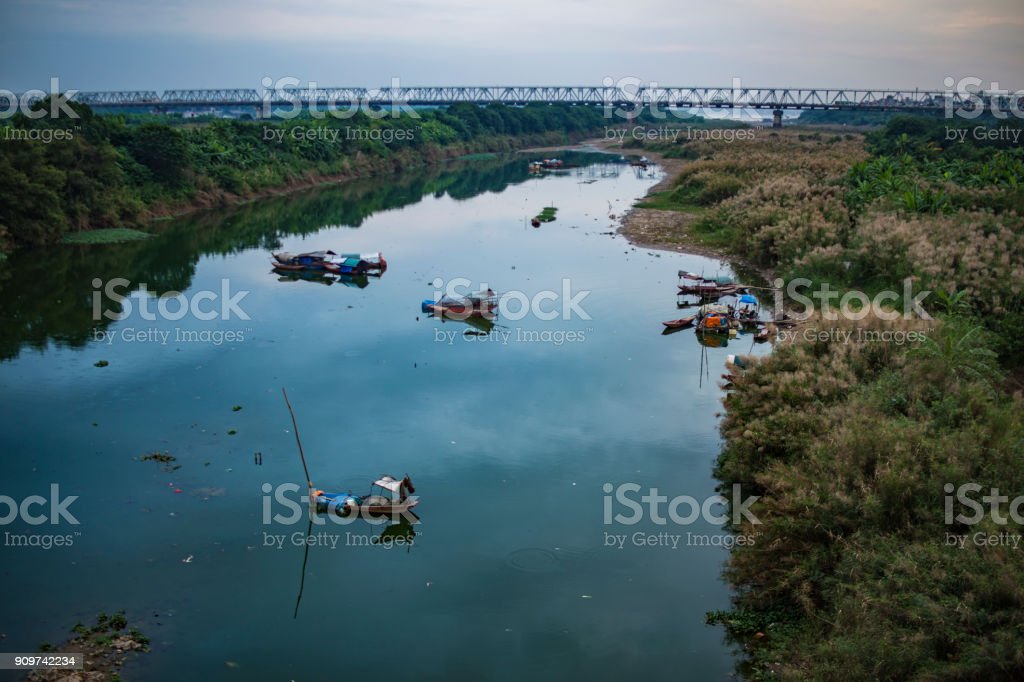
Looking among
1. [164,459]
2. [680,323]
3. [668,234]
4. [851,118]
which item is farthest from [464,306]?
[851,118]

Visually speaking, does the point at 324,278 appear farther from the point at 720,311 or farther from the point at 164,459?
the point at 164,459

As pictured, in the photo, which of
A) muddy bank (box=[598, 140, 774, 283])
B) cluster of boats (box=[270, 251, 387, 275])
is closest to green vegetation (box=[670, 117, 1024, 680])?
muddy bank (box=[598, 140, 774, 283])

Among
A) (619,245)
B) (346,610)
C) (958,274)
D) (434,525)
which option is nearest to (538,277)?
(619,245)

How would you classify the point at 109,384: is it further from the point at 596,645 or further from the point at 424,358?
the point at 596,645

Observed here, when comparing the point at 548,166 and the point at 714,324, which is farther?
the point at 548,166

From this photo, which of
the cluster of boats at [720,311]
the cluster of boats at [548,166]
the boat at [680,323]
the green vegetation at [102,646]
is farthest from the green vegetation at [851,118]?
the green vegetation at [102,646]

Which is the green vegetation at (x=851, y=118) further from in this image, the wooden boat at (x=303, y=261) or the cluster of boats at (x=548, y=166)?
the wooden boat at (x=303, y=261)

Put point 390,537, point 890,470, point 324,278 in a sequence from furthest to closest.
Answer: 1. point 324,278
2. point 390,537
3. point 890,470

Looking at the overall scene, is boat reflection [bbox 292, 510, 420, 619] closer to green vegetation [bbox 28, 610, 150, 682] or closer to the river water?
the river water

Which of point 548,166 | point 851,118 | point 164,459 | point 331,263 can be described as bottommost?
point 164,459
